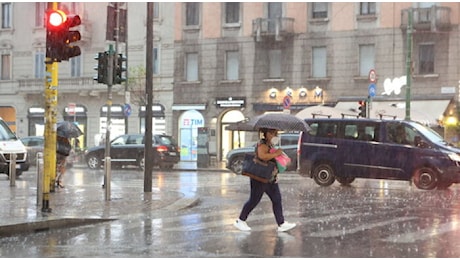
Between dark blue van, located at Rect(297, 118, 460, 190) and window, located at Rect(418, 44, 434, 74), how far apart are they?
53.2 feet

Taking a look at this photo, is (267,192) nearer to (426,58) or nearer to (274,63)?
(426,58)

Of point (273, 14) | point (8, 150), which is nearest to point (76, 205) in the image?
point (8, 150)

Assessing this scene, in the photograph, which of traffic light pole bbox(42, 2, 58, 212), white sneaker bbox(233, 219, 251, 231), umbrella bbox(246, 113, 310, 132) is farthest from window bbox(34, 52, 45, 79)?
white sneaker bbox(233, 219, 251, 231)

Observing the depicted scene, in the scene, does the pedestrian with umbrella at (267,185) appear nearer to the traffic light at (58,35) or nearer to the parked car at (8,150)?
the traffic light at (58,35)

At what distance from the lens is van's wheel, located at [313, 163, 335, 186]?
18188mm

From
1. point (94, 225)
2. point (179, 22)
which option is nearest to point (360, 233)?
point (94, 225)

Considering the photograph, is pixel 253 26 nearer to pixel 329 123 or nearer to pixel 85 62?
pixel 85 62

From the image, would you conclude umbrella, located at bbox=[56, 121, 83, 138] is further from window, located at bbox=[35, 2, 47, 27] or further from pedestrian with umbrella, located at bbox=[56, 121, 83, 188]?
window, located at bbox=[35, 2, 47, 27]

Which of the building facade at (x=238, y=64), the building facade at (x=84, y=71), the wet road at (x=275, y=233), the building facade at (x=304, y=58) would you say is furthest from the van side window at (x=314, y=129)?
the building facade at (x=84, y=71)

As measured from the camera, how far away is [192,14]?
3809cm

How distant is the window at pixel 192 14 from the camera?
37.9 metres

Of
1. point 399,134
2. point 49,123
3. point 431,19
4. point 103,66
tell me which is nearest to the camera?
point 49,123

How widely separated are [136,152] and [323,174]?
11.5m

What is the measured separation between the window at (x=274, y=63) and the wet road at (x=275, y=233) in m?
21.8
